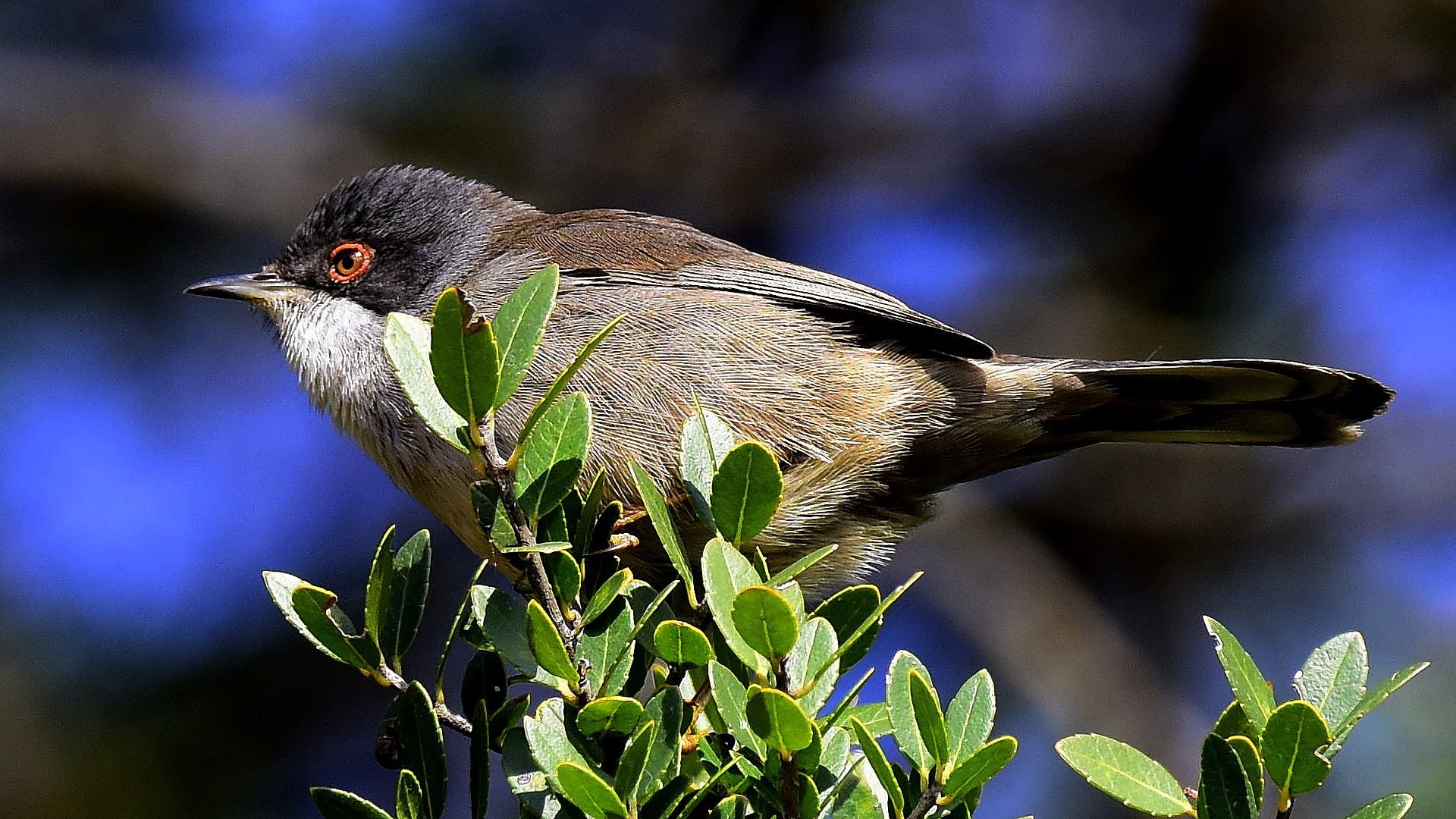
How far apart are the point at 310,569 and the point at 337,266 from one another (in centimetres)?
312

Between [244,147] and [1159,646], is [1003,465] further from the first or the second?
[244,147]

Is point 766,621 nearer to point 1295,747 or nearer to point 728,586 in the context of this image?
point 728,586

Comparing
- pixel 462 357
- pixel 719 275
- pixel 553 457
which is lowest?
pixel 553 457

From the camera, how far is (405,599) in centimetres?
229

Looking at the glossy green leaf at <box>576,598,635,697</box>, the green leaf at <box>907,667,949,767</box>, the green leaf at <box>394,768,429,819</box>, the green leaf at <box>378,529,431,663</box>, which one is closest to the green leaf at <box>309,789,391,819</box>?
the green leaf at <box>394,768,429,819</box>

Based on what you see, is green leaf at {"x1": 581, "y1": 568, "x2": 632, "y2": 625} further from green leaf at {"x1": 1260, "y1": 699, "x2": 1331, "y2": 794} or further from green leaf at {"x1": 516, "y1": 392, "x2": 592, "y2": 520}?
green leaf at {"x1": 1260, "y1": 699, "x2": 1331, "y2": 794}

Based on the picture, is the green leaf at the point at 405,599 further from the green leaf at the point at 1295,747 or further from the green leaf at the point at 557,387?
the green leaf at the point at 1295,747

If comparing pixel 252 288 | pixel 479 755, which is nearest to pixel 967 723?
pixel 479 755

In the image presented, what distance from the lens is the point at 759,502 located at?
225 cm

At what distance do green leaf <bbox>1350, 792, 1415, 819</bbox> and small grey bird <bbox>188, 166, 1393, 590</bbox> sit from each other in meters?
1.94

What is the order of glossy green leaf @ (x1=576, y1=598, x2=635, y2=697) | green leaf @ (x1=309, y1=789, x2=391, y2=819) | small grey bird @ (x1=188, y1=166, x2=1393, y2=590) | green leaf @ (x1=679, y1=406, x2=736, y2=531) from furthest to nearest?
1. small grey bird @ (x1=188, y1=166, x2=1393, y2=590)
2. green leaf @ (x1=679, y1=406, x2=736, y2=531)
3. glossy green leaf @ (x1=576, y1=598, x2=635, y2=697)
4. green leaf @ (x1=309, y1=789, x2=391, y2=819)

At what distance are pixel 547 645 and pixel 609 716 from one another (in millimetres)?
151

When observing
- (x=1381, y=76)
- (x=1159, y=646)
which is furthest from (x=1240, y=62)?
(x=1159, y=646)

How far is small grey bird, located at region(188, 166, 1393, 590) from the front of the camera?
3.74m
